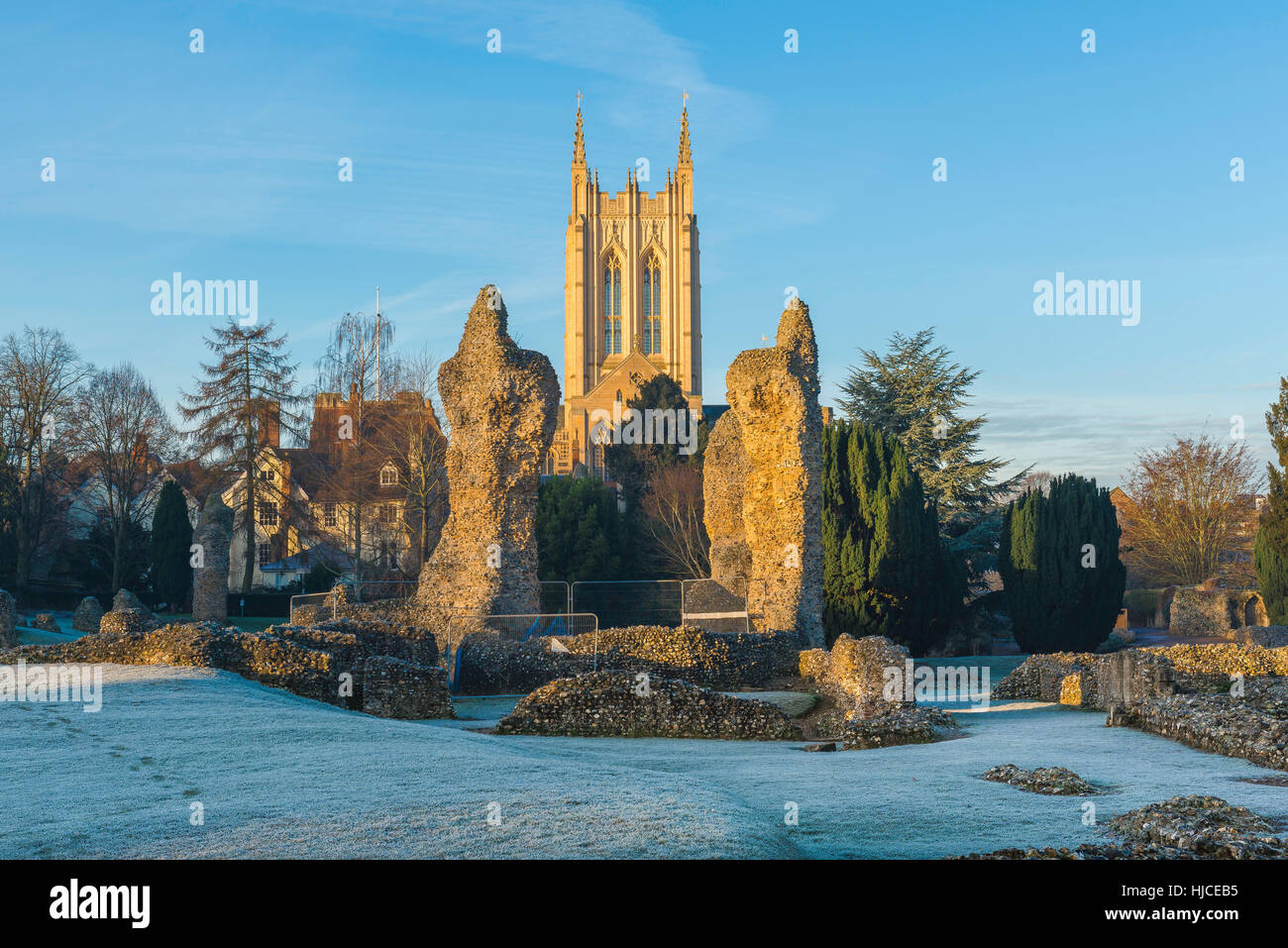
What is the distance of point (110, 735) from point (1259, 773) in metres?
11.1

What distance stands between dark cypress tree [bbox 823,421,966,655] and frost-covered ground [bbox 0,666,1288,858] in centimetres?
1724

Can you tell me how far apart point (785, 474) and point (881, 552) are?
806 centimetres

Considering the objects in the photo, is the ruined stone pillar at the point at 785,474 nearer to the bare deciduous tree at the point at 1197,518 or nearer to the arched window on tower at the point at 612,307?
the bare deciduous tree at the point at 1197,518

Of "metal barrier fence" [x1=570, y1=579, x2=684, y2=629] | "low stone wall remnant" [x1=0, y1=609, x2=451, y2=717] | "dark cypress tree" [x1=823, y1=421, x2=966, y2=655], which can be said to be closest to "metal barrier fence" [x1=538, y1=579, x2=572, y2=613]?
"metal barrier fence" [x1=570, y1=579, x2=684, y2=629]

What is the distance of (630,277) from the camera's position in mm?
109062

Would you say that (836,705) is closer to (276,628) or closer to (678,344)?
(276,628)

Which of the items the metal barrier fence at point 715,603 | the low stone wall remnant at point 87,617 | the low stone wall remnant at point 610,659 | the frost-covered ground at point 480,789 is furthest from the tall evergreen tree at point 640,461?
the frost-covered ground at point 480,789

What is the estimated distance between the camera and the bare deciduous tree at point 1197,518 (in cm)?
4616

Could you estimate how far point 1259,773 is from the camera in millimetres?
10430

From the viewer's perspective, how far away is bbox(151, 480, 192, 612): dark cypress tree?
4494 cm

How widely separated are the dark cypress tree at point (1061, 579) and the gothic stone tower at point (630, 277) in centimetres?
7450

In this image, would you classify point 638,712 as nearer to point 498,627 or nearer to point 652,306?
point 498,627
